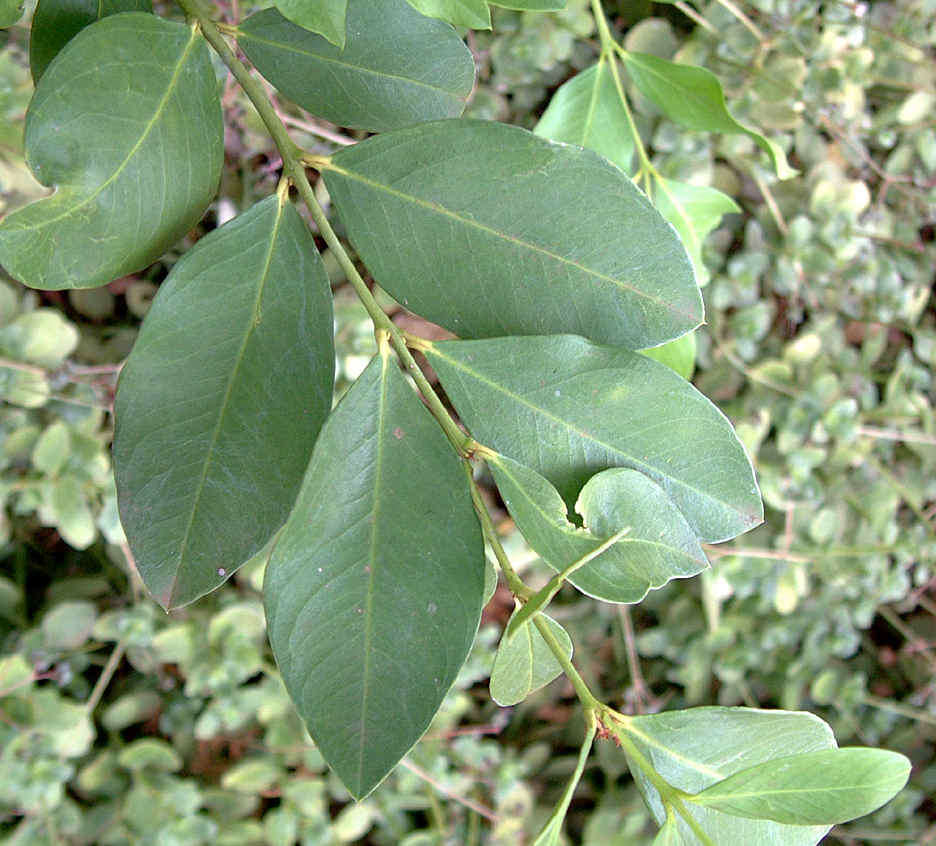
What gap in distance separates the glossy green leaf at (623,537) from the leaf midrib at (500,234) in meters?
0.08

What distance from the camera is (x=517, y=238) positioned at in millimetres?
407

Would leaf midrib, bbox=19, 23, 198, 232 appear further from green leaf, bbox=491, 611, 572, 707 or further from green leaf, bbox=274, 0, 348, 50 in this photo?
green leaf, bbox=491, 611, 572, 707

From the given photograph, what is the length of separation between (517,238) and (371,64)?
128 mm

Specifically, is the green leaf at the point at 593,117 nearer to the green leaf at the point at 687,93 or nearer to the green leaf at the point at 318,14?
the green leaf at the point at 687,93

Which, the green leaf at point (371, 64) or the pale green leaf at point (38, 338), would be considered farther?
the pale green leaf at point (38, 338)

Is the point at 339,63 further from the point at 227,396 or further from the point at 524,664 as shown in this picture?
the point at 524,664

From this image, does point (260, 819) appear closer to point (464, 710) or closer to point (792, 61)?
point (464, 710)

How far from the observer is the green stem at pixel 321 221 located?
416mm

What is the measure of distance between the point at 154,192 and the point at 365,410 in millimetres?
138

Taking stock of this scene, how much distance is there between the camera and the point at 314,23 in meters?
0.36

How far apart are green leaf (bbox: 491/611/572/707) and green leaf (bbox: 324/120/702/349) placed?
136 millimetres

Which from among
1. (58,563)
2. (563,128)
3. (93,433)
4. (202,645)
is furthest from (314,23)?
(58,563)

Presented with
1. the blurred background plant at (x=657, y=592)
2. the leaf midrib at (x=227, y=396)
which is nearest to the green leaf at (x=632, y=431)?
the leaf midrib at (x=227, y=396)

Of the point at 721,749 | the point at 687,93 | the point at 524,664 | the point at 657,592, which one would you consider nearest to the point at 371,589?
the point at 524,664
